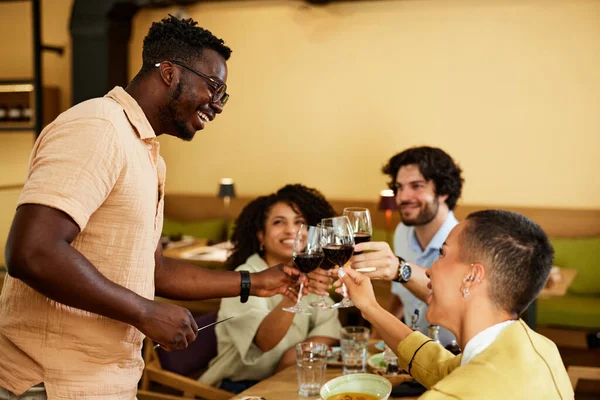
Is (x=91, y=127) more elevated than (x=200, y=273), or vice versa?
(x=91, y=127)

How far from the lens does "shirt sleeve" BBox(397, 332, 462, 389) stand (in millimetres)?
1791

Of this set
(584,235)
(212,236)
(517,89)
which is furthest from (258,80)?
(584,235)

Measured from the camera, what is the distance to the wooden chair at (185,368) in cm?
259

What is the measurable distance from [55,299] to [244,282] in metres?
0.92

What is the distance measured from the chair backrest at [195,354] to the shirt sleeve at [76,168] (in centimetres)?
135

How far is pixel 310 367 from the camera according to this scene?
216 centimetres

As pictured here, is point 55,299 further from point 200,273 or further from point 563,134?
point 563,134

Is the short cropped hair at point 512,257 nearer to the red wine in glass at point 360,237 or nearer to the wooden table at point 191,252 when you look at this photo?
the red wine in glass at point 360,237

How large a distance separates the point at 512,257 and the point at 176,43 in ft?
3.43

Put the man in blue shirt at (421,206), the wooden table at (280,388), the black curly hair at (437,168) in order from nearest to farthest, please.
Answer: the wooden table at (280,388), the man in blue shirt at (421,206), the black curly hair at (437,168)

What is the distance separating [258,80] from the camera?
7.12m

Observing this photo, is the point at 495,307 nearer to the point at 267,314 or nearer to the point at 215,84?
the point at 215,84

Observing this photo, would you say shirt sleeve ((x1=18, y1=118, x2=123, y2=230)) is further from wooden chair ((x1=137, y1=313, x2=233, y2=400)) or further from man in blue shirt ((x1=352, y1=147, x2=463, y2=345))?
man in blue shirt ((x1=352, y1=147, x2=463, y2=345))

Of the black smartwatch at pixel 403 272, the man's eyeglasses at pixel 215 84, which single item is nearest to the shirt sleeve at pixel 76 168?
the man's eyeglasses at pixel 215 84
